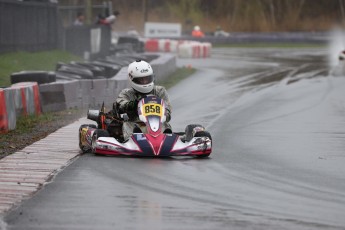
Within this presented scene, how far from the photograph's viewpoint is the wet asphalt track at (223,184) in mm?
8266

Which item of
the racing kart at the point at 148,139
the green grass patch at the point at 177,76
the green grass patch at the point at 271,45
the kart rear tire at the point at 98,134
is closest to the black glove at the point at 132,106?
the racing kart at the point at 148,139

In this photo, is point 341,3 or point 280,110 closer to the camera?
point 280,110

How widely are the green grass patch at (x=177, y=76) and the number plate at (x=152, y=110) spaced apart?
1418 centimetres

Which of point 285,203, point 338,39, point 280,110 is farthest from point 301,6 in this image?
point 285,203

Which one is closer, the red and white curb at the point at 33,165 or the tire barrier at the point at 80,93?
the red and white curb at the point at 33,165

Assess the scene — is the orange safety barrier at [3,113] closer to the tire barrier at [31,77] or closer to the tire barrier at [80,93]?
the tire barrier at [80,93]

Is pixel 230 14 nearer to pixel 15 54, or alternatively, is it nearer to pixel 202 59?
pixel 202 59

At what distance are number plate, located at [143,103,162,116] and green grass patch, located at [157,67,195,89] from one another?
46.5 ft

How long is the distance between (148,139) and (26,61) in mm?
16977

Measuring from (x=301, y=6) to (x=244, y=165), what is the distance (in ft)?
245

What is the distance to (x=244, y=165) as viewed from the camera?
11805 millimetres

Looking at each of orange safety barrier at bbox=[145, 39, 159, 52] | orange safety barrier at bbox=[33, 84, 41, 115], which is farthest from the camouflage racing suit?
orange safety barrier at bbox=[145, 39, 159, 52]

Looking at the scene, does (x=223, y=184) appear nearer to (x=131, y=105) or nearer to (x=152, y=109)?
(x=152, y=109)

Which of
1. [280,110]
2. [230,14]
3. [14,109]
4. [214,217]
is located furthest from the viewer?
[230,14]
